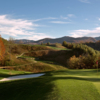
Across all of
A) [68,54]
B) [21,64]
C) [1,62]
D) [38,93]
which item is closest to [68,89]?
[38,93]

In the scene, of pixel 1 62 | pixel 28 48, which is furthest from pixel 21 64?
pixel 28 48

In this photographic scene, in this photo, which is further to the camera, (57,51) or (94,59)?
(57,51)

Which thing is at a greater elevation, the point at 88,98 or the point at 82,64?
the point at 88,98

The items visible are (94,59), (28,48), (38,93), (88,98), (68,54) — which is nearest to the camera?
(88,98)

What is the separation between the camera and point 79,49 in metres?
55.8

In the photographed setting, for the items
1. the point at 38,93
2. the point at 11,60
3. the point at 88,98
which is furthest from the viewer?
the point at 11,60

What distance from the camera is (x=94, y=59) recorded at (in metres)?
35.2

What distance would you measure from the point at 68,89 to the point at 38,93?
1.44m

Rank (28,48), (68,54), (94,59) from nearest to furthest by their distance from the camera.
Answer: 1. (94,59)
2. (68,54)
3. (28,48)

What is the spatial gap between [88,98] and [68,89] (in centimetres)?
109

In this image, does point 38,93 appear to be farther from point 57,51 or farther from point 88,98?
point 57,51

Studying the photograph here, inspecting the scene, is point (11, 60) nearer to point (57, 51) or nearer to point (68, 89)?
point (57, 51)

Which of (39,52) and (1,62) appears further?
(39,52)

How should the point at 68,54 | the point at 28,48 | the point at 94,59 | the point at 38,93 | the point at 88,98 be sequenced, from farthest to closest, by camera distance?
the point at 28,48, the point at 68,54, the point at 94,59, the point at 38,93, the point at 88,98
